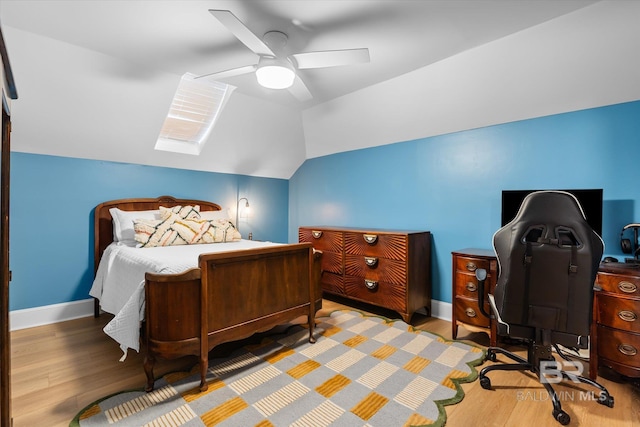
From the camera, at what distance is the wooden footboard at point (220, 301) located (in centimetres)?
181

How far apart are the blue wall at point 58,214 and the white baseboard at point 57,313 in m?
0.05

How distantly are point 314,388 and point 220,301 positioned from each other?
0.82 meters

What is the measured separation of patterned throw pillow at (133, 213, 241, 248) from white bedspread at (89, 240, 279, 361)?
12 centimetres

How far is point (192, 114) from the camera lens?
358cm

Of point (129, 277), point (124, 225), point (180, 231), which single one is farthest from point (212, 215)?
point (129, 277)

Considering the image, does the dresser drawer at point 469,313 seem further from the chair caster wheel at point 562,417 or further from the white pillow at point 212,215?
the white pillow at point 212,215

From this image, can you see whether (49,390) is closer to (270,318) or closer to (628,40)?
(270,318)

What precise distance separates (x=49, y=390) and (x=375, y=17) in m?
3.20

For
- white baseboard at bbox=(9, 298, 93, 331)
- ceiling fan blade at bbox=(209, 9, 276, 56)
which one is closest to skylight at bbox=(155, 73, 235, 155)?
ceiling fan blade at bbox=(209, 9, 276, 56)

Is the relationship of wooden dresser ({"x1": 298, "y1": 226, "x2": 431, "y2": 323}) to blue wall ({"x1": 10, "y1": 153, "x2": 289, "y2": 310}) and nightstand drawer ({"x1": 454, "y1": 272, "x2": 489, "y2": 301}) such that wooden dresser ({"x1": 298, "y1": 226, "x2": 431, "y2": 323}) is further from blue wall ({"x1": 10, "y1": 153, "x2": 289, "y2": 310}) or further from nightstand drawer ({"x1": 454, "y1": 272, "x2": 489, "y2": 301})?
blue wall ({"x1": 10, "y1": 153, "x2": 289, "y2": 310})

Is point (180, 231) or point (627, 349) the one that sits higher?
point (180, 231)

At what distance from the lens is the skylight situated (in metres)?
3.32

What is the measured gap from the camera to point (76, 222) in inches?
122

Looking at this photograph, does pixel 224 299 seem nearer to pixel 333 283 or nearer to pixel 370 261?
pixel 370 261
